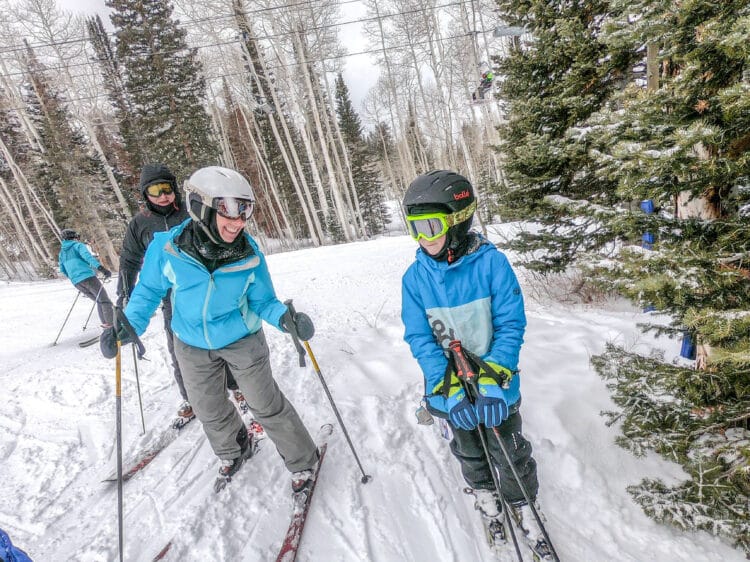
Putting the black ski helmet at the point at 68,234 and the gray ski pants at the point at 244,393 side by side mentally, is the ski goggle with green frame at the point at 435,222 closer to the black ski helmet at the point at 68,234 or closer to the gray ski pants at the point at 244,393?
the gray ski pants at the point at 244,393

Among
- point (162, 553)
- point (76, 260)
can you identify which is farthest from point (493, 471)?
point (76, 260)

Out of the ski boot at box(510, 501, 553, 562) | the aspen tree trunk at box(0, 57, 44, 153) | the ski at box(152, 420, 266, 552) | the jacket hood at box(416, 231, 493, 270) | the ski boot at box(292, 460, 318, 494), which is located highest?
the aspen tree trunk at box(0, 57, 44, 153)

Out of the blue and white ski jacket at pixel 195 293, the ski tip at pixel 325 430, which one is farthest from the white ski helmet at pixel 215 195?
the ski tip at pixel 325 430

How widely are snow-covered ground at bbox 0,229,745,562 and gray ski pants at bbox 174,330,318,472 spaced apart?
338 millimetres

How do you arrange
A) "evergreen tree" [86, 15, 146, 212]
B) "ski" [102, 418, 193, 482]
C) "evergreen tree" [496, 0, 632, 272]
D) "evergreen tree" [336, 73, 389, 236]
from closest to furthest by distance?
"ski" [102, 418, 193, 482] → "evergreen tree" [496, 0, 632, 272] → "evergreen tree" [86, 15, 146, 212] → "evergreen tree" [336, 73, 389, 236]

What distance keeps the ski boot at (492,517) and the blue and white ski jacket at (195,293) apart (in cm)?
185

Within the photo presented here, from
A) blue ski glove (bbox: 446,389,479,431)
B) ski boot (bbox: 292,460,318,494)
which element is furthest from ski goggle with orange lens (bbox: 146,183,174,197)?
blue ski glove (bbox: 446,389,479,431)

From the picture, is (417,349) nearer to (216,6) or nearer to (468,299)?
(468,299)

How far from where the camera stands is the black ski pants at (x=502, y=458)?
215 centimetres

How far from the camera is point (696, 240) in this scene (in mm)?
1749

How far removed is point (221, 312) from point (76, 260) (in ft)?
22.1

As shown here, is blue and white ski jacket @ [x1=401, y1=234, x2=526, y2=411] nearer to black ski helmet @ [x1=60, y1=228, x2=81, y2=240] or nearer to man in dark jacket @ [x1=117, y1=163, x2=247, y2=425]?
man in dark jacket @ [x1=117, y1=163, x2=247, y2=425]

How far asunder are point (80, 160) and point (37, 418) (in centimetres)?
2221

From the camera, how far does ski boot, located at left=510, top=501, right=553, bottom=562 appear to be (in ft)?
6.81
